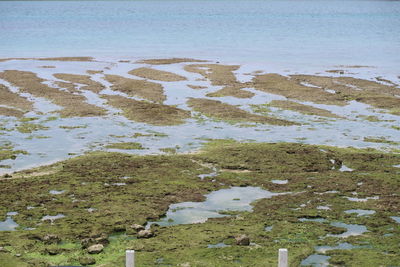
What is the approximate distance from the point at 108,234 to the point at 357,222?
721 centimetres

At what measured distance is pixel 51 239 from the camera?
17641 mm

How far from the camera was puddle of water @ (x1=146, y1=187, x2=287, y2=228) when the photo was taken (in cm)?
1997

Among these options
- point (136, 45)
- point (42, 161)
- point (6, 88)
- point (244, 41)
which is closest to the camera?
point (42, 161)

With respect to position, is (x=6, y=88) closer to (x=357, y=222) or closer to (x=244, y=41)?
(x=357, y=222)

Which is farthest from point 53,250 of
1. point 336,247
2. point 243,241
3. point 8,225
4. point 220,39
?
point 220,39

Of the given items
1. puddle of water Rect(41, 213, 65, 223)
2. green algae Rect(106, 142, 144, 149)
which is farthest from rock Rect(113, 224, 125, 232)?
green algae Rect(106, 142, 144, 149)

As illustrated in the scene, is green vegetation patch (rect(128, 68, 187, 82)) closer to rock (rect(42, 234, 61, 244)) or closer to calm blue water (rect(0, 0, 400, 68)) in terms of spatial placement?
calm blue water (rect(0, 0, 400, 68))

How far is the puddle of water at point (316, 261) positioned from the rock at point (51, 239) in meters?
6.42

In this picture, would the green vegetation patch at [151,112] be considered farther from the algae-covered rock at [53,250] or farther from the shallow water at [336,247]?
the shallow water at [336,247]

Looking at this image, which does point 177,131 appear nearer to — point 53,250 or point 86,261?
point 53,250

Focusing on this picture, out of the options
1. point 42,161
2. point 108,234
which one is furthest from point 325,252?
point 42,161

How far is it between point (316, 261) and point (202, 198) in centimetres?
611

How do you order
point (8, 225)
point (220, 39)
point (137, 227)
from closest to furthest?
point (137, 227) < point (8, 225) < point (220, 39)

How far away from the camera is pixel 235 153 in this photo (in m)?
27.2
